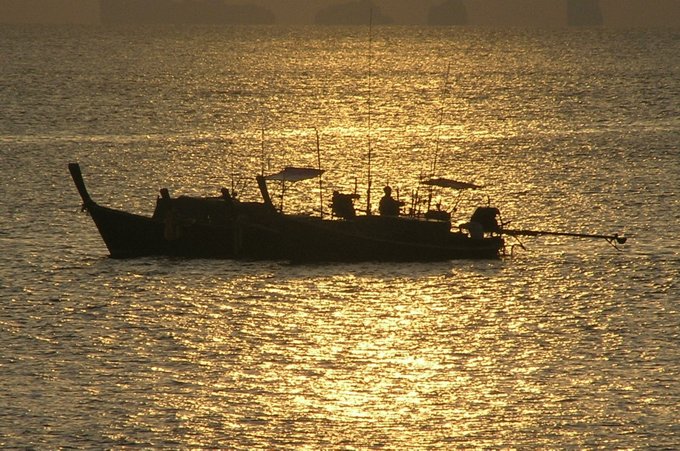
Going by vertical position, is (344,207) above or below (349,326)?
above

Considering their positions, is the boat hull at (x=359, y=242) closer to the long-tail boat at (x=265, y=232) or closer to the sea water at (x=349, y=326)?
the long-tail boat at (x=265, y=232)

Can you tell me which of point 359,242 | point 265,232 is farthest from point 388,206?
point 265,232

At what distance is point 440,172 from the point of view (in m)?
96.6

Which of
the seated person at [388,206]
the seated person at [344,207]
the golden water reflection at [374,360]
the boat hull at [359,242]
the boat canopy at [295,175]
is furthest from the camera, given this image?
the boat canopy at [295,175]

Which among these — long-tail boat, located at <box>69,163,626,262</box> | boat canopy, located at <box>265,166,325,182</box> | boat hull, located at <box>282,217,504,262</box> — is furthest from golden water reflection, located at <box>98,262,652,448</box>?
boat canopy, located at <box>265,166,325,182</box>

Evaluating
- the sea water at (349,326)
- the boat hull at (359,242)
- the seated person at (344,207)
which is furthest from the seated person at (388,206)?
the sea water at (349,326)

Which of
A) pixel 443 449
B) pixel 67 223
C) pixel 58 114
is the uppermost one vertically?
pixel 58 114

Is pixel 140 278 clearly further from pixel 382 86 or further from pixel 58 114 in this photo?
pixel 382 86

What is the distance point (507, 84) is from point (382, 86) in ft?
59.5

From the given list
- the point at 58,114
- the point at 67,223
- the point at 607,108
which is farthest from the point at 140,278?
the point at 607,108

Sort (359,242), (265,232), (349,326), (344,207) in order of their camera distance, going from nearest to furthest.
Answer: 1. (349,326)
2. (359,242)
3. (265,232)
4. (344,207)

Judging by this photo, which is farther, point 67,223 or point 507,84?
point 507,84

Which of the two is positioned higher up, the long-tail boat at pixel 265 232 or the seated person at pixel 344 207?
the seated person at pixel 344 207

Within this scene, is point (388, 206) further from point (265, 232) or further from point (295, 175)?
point (265, 232)
